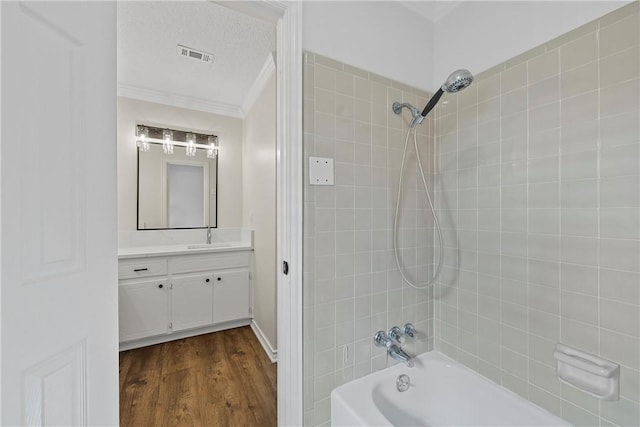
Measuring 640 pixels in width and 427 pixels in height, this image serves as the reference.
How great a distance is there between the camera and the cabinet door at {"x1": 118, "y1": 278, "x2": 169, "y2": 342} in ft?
7.66

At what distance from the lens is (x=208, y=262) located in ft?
8.74

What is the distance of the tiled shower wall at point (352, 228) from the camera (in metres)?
1.20

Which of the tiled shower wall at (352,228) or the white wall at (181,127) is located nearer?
the tiled shower wall at (352,228)

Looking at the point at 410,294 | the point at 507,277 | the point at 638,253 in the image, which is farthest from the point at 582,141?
the point at 410,294

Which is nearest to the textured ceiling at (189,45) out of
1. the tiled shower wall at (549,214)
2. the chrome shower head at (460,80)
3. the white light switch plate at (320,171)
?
the white light switch plate at (320,171)

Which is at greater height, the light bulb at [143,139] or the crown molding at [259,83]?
the crown molding at [259,83]

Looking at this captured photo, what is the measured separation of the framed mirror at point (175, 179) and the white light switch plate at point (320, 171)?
2.29 metres

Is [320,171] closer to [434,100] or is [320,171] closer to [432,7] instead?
[434,100]

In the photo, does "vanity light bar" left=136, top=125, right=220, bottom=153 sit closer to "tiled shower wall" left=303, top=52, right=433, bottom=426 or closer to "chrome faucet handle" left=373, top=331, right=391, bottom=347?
"tiled shower wall" left=303, top=52, right=433, bottom=426

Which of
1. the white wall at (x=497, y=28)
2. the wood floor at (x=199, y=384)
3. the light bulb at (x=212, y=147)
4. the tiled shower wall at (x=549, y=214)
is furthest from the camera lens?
the light bulb at (x=212, y=147)

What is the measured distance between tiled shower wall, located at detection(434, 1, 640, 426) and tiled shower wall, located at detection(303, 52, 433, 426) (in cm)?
26

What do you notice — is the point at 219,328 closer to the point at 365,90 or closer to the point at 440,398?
the point at 440,398

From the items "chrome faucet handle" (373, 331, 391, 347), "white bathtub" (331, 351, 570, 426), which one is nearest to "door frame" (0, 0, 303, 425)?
"white bathtub" (331, 351, 570, 426)

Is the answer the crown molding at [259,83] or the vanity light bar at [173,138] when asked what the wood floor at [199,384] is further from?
the crown molding at [259,83]
